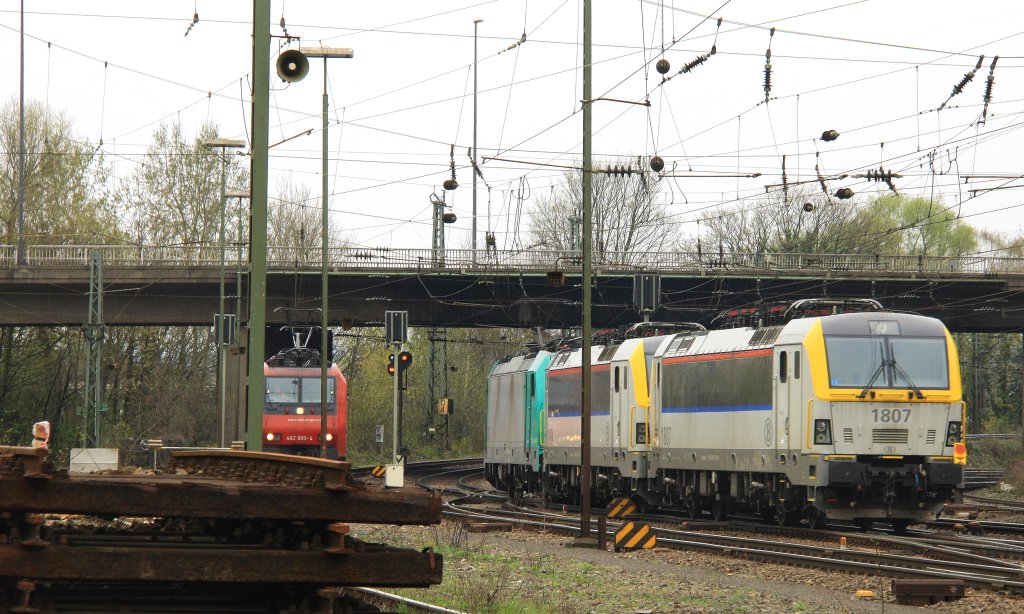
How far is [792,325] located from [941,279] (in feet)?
102

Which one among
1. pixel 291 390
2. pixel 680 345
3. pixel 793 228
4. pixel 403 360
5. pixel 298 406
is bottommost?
pixel 298 406

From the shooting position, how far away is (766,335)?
2230cm

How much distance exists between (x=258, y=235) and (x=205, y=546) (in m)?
8.18

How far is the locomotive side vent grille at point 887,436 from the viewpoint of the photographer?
66.2 ft

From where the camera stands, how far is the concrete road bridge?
48.3m

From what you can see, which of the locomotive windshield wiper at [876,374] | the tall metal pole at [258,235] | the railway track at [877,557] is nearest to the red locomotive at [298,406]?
the railway track at [877,557]

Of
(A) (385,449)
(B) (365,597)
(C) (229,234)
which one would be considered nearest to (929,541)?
(B) (365,597)

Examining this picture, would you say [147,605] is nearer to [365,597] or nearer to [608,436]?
[365,597]

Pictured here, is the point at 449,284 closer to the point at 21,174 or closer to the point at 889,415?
the point at 21,174

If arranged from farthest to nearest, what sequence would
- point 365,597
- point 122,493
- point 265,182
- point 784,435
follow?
point 784,435, point 265,182, point 365,597, point 122,493

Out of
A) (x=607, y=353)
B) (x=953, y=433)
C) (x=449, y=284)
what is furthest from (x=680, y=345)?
(x=449, y=284)

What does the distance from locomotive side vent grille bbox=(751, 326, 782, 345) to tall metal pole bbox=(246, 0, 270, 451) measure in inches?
390

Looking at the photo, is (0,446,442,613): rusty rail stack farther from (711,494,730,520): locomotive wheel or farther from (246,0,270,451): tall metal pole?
(711,494,730,520): locomotive wheel

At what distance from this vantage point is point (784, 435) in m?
21.1
